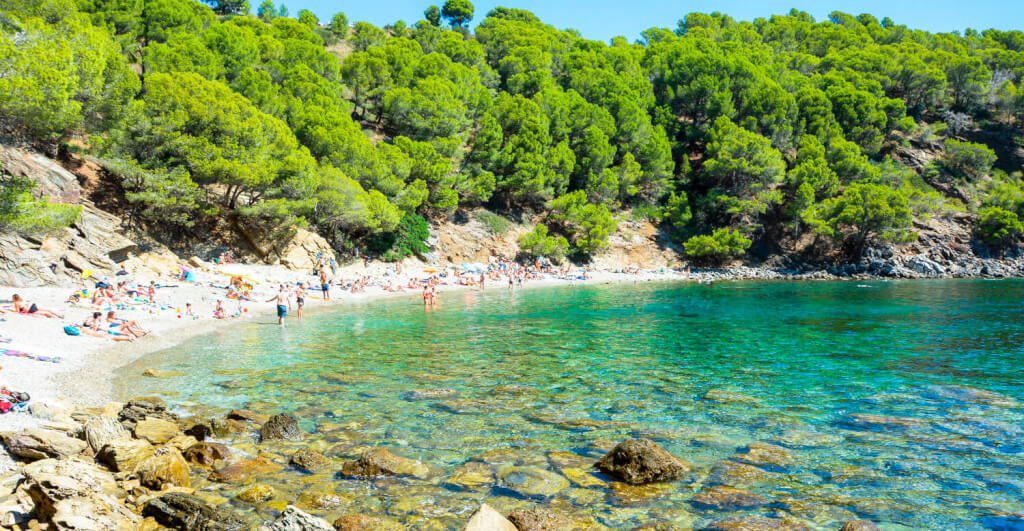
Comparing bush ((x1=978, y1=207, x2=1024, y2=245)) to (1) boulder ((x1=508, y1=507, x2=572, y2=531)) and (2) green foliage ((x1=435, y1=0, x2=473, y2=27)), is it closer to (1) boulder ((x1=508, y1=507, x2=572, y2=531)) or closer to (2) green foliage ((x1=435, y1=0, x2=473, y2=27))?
(1) boulder ((x1=508, y1=507, x2=572, y2=531))

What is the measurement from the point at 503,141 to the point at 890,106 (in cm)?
5406

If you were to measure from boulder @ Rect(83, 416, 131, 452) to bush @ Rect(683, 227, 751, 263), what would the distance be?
58468 mm

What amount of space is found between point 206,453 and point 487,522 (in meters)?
5.50

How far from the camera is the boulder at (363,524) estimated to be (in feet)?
21.8

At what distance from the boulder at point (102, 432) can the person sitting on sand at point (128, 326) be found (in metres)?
11.9

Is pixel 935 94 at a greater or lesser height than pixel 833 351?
greater

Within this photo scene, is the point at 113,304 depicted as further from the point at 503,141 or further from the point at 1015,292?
the point at 1015,292

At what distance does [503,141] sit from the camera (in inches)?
2450

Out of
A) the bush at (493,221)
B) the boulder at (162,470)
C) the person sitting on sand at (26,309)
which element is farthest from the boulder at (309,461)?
the bush at (493,221)

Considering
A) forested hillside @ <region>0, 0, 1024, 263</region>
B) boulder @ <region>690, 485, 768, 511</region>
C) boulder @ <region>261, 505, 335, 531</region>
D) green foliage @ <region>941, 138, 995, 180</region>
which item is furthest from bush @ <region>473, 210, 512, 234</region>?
green foliage @ <region>941, 138, 995, 180</region>

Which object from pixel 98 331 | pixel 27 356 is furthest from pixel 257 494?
pixel 98 331

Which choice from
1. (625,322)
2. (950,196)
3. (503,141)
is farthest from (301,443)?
(950,196)

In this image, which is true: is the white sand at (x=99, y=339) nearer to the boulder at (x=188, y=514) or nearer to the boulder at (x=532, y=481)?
the boulder at (x=188, y=514)

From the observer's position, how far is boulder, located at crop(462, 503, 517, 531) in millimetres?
5914
